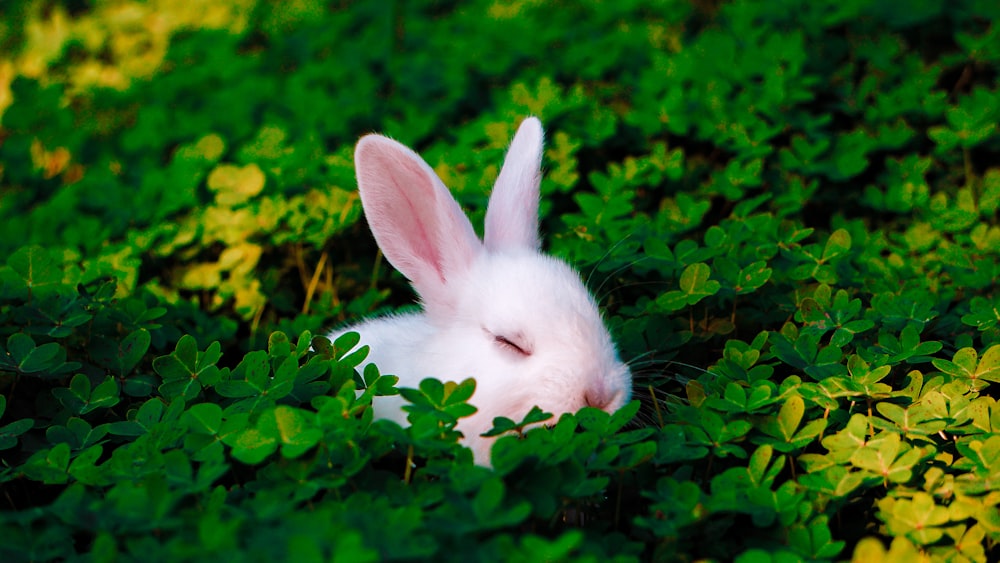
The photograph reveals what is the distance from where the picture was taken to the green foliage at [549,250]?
2.32 metres

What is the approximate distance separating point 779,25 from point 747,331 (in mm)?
2932

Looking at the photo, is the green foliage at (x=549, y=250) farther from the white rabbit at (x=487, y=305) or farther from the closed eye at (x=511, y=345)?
the closed eye at (x=511, y=345)

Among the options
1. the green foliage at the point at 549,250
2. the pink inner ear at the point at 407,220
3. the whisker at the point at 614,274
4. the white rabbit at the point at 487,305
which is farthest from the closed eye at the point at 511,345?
the whisker at the point at 614,274

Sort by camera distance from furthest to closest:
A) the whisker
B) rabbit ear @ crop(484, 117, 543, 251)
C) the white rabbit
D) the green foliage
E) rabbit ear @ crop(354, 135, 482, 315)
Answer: the whisker < rabbit ear @ crop(484, 117, 543, 251) < rabbit ear @ crop(354, 135, 482, 315) < the white rabbit < the green foliage

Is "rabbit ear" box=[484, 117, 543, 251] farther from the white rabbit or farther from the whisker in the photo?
the whisker

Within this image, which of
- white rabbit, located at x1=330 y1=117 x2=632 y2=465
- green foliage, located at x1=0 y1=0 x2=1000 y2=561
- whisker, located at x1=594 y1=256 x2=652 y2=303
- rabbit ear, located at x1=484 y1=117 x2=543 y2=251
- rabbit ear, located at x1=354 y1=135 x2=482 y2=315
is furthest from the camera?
whisker, located at x1=594 y1=256 x2=652 y2=303

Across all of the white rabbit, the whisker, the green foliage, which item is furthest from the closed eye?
the whisker

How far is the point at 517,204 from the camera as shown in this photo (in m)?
Result: 3.37

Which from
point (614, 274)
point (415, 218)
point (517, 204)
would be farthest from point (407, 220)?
point (614, 274)

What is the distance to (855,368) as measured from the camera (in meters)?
2.85

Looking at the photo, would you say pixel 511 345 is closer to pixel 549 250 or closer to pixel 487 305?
pixel 487 305

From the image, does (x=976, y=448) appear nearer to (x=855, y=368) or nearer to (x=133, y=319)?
(x=855, y=368)

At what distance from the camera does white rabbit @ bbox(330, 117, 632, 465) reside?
2844 mm

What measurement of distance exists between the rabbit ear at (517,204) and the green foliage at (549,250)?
435 millimetres
